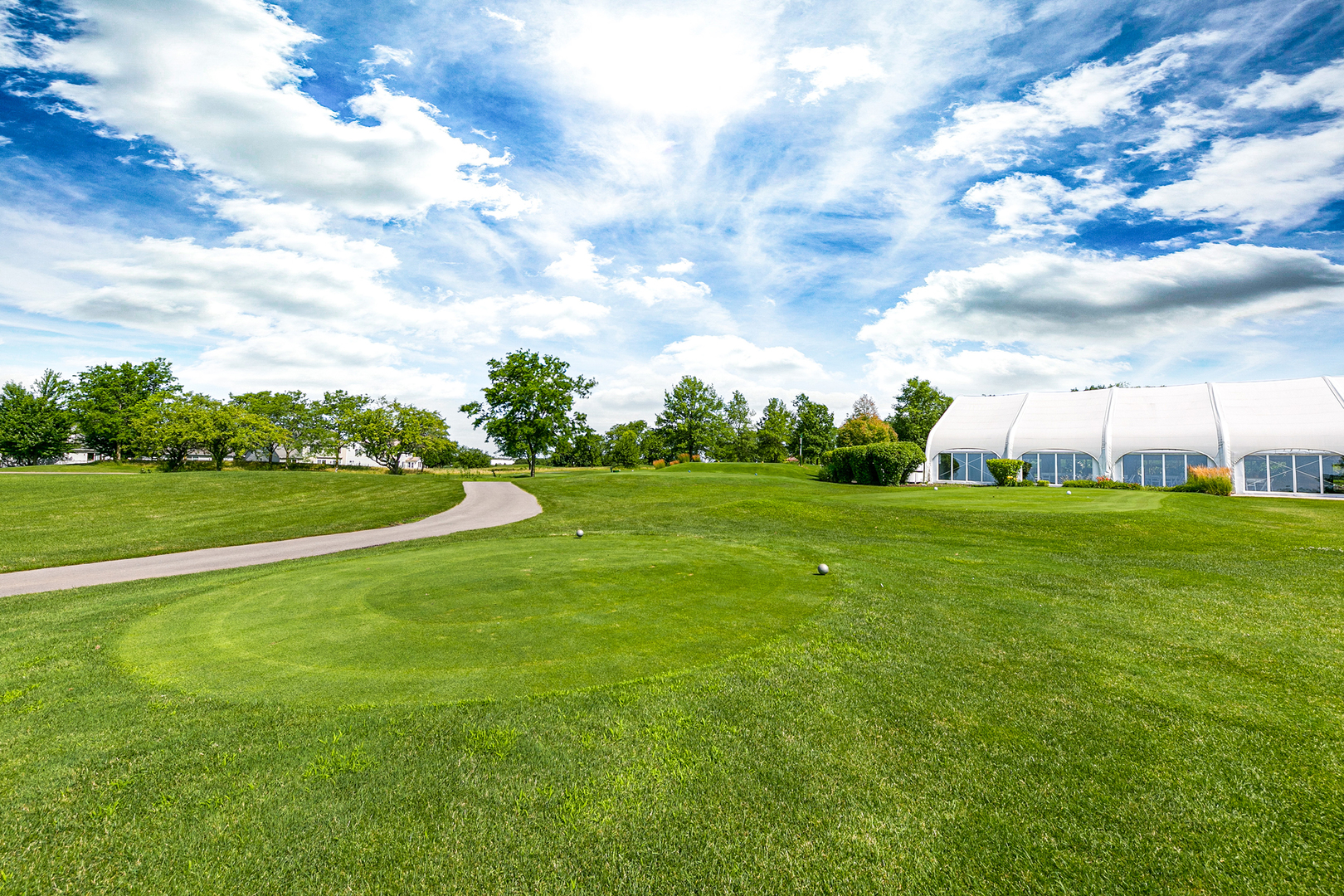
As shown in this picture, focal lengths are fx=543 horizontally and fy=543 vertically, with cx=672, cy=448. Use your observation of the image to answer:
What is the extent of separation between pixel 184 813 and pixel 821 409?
7889cm

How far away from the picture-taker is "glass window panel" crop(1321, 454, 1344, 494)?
29545 millimetres

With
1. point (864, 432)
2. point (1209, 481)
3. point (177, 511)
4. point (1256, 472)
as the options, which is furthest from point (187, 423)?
point (1256, 472)

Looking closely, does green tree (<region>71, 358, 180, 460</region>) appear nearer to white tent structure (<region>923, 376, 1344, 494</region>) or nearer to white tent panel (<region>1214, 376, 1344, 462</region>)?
white tent structure (<region>923, 376, 1344, 494</region>)

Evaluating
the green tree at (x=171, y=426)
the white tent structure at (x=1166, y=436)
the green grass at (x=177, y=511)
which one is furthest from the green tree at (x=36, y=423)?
the white tent structure at (x=1166, y=436)

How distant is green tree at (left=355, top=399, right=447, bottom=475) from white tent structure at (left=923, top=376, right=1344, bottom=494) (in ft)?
156

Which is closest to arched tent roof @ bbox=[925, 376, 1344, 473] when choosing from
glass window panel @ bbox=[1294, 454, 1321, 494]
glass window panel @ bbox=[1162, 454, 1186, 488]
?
glass window panel @ bbox=[1162, 454, 1186, 488]

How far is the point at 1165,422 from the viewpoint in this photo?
114 feet

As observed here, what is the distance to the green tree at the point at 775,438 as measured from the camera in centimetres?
7544

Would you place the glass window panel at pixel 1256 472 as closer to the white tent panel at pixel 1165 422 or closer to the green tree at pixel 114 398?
the white tent panel at pixel 1165 422

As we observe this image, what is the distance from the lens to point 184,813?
10.6 ft

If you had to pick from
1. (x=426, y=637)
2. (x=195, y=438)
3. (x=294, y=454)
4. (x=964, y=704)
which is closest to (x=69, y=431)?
(x=294, y=454)

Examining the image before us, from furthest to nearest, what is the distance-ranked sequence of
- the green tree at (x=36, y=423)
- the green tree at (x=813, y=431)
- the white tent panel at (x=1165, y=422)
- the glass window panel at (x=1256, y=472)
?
1. the green tree at (x=813, y=431)
2. the green tree at (x=36, y=423)
3. the white tent panel at (x=1165, y=422)
4. the glass window panel at (x=1256, y=472)

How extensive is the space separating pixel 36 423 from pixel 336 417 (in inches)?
1047

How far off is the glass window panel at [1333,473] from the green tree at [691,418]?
54.8 meters
